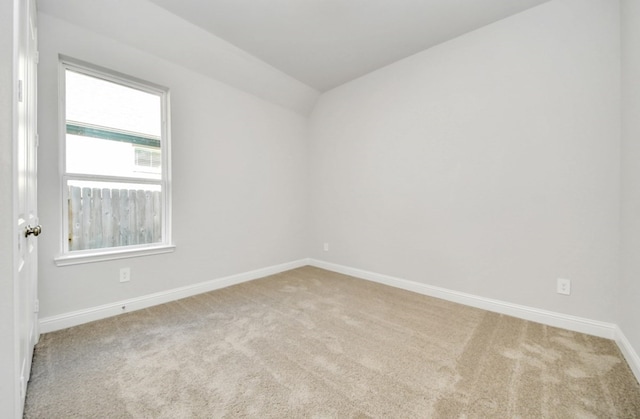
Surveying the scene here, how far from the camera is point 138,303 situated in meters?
2.48

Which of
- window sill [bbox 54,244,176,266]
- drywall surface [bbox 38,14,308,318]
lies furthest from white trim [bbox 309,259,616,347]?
window sill [bbox 54,244,176,266]

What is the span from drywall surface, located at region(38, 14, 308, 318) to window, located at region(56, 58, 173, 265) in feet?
0.32

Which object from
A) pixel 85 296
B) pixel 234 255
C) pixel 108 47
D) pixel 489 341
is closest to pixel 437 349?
pixel 489 341

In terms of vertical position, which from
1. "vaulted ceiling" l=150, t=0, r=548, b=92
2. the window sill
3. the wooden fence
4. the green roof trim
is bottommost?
the window sill

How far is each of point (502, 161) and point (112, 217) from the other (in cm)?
383

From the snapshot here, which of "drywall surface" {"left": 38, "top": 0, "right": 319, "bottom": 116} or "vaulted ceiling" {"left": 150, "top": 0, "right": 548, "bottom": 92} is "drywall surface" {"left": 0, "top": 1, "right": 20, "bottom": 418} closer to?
"drywall surface" {"left": 38, "top": 0, "right": 319, "bottom": 116}

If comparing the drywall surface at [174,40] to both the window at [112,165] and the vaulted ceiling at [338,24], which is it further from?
the window at [112,165]

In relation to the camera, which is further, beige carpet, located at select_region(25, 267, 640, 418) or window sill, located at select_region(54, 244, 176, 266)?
window sill, located at select_region(54, 244, 176, 266)

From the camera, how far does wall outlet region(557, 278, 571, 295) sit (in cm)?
215

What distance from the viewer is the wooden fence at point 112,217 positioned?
2.27m

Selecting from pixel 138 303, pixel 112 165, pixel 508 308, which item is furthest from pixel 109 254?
pixel 508 308

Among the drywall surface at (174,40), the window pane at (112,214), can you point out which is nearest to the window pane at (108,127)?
the window pane at (112,214)

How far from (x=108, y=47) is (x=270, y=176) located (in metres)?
2.10

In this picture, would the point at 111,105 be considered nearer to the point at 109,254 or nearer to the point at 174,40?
the point at 174,40
